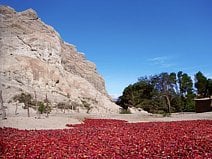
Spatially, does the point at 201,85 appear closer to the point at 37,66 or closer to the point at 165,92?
the point at 165,92

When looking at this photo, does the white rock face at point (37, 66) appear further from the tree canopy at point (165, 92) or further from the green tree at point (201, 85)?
the green tree at point (201, 85)

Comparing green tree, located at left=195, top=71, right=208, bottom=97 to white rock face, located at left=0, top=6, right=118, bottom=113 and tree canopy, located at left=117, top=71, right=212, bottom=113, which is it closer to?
tree canopy, located at left=117, top=71, right=212, bottom=113

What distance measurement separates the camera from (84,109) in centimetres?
5084

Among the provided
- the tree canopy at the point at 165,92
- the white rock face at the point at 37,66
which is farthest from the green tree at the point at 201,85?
the white rock face at the point at 37,66

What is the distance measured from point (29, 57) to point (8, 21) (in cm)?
1308

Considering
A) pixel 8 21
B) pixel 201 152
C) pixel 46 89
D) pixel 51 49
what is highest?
pixel 8 21

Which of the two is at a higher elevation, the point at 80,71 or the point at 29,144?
the point at 80,71

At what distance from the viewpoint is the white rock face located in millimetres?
51312

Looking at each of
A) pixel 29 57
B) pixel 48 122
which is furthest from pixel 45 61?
pixel 48 122

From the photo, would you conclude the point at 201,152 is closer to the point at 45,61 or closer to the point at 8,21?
the point at 45,61

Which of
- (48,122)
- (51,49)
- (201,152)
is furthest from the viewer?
(51,49)

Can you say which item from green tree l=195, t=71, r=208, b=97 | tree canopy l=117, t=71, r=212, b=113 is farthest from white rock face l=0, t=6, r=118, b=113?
green tree l=195, t=71, r=208, b=97

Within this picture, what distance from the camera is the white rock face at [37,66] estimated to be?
51.3 m

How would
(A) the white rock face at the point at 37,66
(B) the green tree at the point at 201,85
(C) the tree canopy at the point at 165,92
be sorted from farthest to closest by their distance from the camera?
1. (B) the green tree at the point at 201,85
2. (C) the tree canopy at the point at 165,92
3. (A) the white rock face at the point at 37,66
